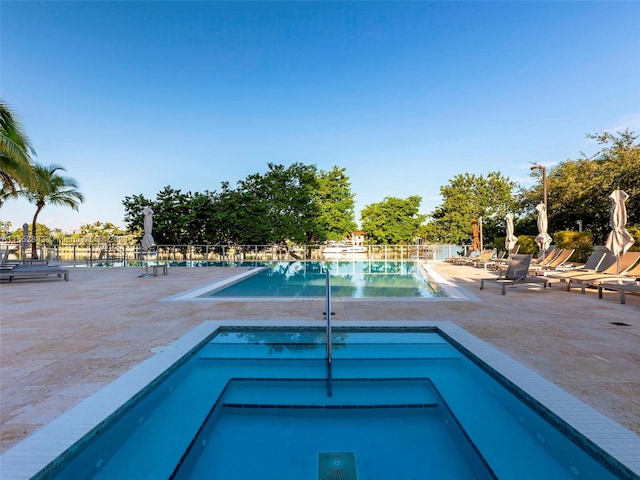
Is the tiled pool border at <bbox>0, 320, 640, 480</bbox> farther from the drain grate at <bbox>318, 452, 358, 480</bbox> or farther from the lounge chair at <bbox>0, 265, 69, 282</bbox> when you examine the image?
the lounge chair at <bbox>0, 265, 69, 282</bbox>

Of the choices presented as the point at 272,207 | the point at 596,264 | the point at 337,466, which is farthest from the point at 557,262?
the point at 272,207

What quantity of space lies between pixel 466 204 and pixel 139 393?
29.8m

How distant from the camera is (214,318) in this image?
4824 mm

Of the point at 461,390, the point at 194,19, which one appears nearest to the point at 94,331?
the point at 461,390

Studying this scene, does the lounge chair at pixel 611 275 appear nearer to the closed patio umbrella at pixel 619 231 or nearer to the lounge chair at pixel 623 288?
the closed patio umbrella at pixel 619 231

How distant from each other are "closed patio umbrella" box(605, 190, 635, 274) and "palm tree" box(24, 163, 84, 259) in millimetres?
21358

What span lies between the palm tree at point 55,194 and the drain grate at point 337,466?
767 inches

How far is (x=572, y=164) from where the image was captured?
65.0ft

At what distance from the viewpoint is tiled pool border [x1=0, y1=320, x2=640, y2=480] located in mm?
1624

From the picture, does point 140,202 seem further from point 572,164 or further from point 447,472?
point 572,164

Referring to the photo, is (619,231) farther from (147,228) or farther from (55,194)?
(55,194)

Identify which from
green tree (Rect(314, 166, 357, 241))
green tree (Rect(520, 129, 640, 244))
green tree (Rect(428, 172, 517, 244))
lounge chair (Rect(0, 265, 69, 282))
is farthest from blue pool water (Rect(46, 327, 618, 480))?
green tree (Rect(428, 172, 517, 244))

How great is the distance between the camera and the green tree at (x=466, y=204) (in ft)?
93.4

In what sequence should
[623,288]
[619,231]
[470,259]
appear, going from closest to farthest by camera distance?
[623,288]
[619,231]
[470,259]
